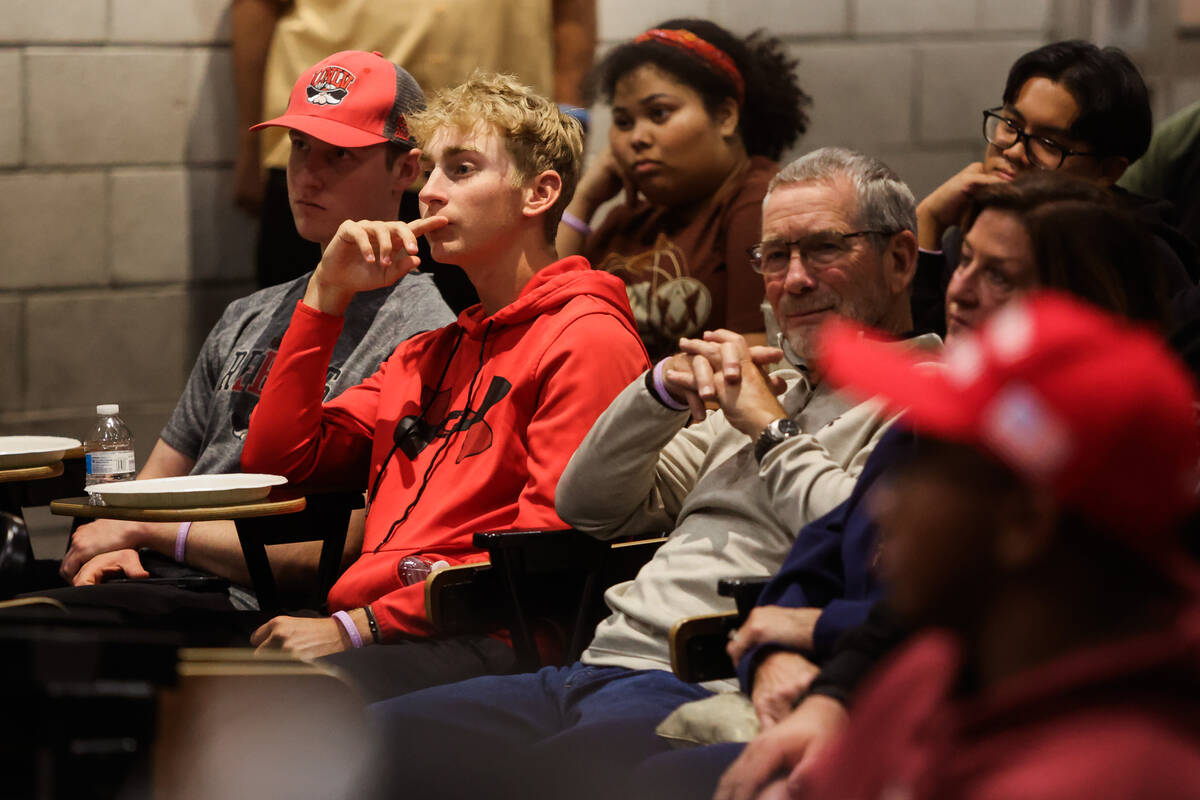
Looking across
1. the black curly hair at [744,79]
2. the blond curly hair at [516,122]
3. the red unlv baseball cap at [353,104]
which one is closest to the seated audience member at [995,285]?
the blond curly hair at [516,122]

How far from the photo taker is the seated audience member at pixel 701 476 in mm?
1843

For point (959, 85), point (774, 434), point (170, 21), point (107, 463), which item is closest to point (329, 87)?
point (107, 463)

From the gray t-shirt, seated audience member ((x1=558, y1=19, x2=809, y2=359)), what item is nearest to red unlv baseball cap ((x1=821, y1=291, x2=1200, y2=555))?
the gray t-shirt

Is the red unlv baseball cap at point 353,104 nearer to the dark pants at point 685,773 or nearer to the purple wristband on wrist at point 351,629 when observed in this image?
the purple wristband on wrist at point 351,629

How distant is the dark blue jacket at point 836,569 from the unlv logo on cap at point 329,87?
1.56 meters

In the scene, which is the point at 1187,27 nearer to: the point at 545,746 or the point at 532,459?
the point at 532,459

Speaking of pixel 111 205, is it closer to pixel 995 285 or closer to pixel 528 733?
pixel 528 733

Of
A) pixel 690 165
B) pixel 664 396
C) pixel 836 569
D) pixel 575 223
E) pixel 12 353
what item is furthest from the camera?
pixel 12 353

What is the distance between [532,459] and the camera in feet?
7.50

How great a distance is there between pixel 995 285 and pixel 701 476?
2.34ft

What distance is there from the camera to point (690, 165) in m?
3.35

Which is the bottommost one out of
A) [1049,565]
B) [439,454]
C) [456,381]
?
[439,454]

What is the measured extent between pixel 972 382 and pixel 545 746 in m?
1.07

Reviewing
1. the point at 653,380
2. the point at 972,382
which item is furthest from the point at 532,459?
the point at 972,382
